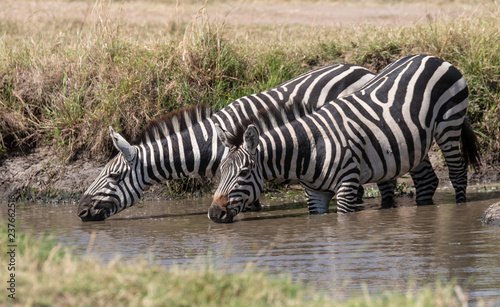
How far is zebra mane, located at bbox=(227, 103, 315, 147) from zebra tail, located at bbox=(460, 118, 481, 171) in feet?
6.90

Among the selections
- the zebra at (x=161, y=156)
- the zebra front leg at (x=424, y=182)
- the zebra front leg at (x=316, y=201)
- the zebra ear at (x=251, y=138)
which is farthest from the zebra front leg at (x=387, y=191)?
the zebra ear at (x=251, y=138)

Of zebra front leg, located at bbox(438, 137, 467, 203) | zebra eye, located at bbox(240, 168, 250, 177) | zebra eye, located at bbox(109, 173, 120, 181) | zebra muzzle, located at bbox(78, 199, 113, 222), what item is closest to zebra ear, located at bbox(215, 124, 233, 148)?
zebra eye, located at bbox(240, 168, 250, 177)

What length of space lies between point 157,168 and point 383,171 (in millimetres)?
2623

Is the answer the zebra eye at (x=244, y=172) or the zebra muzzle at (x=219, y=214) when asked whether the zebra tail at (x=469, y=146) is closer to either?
the zebra eye at (x=244, y=172)

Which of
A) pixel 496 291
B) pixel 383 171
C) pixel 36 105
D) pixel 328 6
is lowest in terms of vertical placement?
pixel 496 291

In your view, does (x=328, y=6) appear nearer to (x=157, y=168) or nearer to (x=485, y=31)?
(x=485, y=31)

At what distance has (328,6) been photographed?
26.1 m

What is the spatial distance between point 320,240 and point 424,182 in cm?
296

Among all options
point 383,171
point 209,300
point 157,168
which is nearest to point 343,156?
point 383,171

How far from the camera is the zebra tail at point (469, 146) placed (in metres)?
8.99

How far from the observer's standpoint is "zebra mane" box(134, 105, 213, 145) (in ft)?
28.5

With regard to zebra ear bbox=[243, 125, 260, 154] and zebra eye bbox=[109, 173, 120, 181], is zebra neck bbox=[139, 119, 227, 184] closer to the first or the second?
zebra eye bbox=[109, 173, 120, 181]

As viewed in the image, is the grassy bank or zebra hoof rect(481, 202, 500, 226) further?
zebra hoof rect(481, 202, 500, 226)

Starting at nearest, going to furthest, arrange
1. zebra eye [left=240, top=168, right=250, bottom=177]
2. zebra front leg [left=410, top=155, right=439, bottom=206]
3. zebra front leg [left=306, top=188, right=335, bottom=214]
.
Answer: zebra eye [left=240, top=168, right=250, bottom=177] < zebra front leg [left=306, top=188, right=335, bottom=214] < zebra front leg [left=410, top=155, right=439, bottom=206]
